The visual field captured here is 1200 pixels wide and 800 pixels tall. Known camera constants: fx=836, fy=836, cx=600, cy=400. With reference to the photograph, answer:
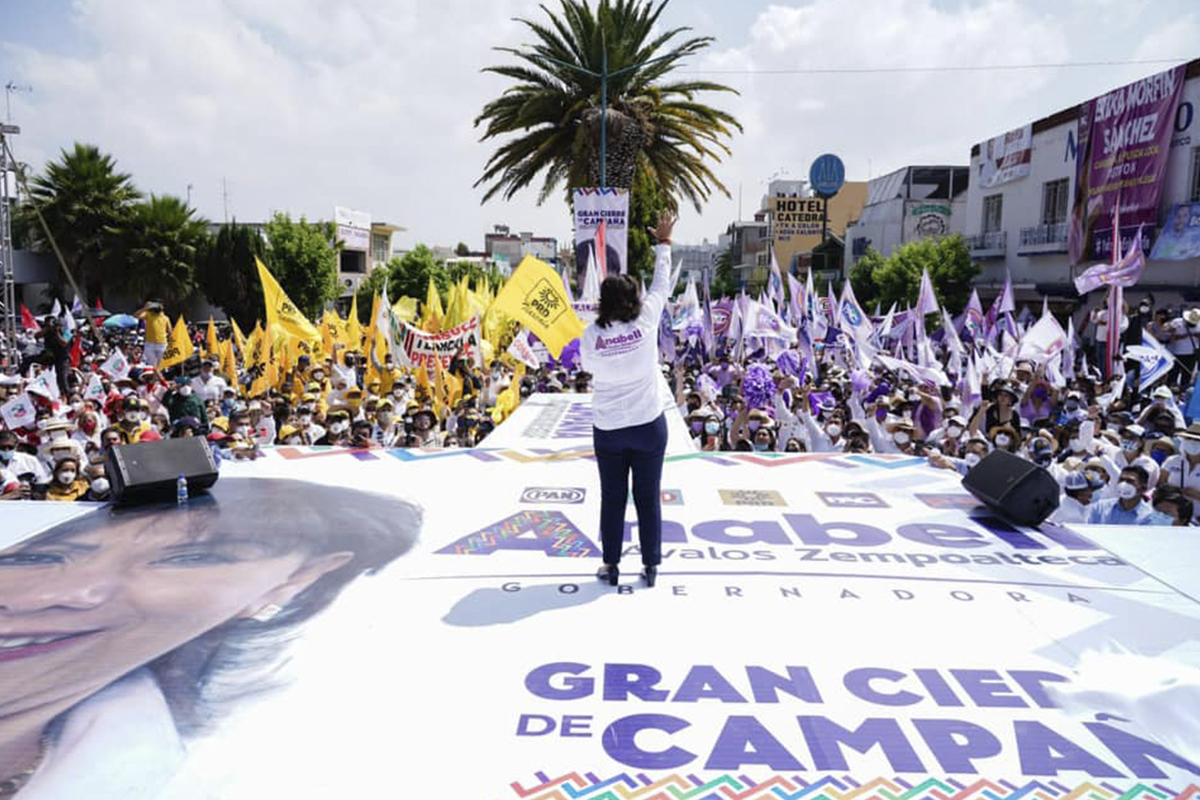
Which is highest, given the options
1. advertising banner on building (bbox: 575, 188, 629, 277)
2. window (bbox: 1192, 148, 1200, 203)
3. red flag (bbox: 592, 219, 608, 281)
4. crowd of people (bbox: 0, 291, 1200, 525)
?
window (bbox: 1192, 148, 1200, 203)

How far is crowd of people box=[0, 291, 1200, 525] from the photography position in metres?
6.60

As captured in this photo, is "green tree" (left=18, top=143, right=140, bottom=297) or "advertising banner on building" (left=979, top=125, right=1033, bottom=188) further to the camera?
"green tree" (left=18, top=143, right=140, bottom=297)

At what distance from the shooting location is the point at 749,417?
8.89 m

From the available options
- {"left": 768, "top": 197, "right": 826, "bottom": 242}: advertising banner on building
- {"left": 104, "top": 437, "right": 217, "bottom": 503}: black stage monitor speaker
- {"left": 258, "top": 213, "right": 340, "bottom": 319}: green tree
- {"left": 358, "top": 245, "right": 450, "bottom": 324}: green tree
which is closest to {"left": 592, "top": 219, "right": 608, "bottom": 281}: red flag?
{"left": 104, "top": 437, "right": 217, "bottom": 503}: black stage monitor speaker

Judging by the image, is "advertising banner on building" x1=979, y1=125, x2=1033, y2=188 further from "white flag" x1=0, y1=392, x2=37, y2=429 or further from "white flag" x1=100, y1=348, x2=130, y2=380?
"white flag" x1=0, y1=392, x2=37, y2=429

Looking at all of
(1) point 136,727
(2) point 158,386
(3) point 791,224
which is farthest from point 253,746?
(3) point 791,224

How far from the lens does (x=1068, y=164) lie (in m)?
30.6

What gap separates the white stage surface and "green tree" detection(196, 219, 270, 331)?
39807 millimetres

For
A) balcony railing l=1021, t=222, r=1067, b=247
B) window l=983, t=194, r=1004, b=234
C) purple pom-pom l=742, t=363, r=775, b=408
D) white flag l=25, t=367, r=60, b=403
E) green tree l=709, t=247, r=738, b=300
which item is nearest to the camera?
white flag l=25, t=367, r=60, b=403

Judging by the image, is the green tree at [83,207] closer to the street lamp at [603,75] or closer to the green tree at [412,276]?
the green tree at [412,276]

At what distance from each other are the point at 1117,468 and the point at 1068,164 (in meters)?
28.3

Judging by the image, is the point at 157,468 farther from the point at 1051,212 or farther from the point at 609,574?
the point at 1051,212

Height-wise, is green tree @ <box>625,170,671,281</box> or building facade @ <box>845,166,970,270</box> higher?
building facade @ <box>845,166,970,270</box>

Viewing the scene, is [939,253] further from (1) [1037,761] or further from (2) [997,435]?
(1) [1037,761]
